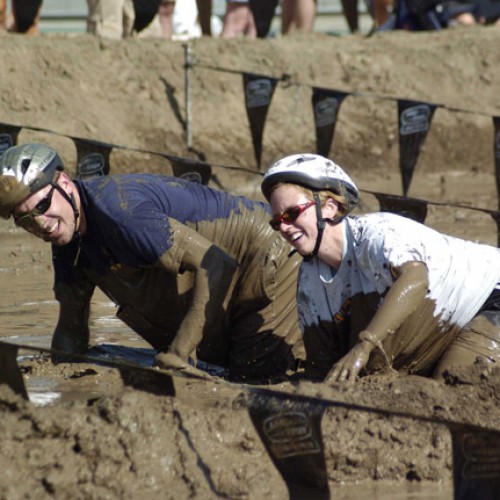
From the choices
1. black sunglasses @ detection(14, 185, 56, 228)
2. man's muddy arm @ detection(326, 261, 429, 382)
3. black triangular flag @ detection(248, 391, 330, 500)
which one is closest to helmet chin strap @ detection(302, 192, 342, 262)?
man's muddy arm @ detection(326, 261, 429, 382)

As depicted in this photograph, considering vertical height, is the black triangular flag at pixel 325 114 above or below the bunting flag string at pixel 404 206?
below

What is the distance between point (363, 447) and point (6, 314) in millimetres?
4342

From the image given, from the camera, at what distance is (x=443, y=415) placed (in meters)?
5.26

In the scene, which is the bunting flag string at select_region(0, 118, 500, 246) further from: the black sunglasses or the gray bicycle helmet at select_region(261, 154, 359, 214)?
the black sunglasses

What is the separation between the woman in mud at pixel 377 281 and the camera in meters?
5.57

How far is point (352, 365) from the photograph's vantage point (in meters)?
5.45

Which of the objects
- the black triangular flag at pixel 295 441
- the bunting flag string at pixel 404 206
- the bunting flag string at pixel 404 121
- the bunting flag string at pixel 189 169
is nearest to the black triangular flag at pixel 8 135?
the bunting flag string at pixel 189 169

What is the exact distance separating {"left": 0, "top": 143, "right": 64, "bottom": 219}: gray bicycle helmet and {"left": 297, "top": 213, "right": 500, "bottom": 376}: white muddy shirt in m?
1.31

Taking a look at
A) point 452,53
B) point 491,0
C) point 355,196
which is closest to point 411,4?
point 452,53

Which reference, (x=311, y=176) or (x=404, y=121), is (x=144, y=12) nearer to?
(x=404, y=121)

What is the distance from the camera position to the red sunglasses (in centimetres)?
570

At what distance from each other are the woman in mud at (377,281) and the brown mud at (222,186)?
247mm

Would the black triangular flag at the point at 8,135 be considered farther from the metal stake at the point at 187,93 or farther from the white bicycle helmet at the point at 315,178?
the metal stake at the point at 187,93

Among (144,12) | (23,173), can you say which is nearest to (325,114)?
(144,12)
